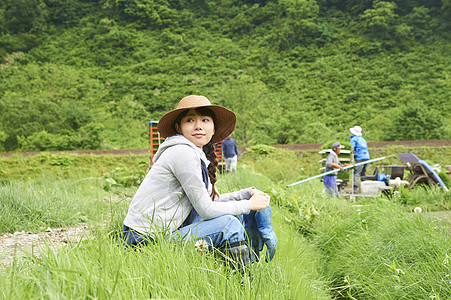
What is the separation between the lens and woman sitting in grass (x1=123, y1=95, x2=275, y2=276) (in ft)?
6.51

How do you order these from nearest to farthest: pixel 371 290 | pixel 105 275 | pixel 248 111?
pixel 105 275, pixel 371 290, pixel 248 111

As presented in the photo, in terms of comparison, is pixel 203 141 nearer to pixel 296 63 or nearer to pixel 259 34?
pixel 296 63

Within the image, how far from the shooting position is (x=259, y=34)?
48594 mm

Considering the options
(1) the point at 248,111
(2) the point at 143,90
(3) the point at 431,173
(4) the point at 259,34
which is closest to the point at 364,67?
(4) the point at 259,34

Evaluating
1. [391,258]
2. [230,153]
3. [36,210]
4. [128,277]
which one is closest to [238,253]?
[128,277]

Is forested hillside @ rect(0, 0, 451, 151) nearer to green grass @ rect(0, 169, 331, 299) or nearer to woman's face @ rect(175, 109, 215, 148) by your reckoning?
woman's face @ rect(175, 109, 215, 148)

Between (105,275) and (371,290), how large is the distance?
78.1 inches

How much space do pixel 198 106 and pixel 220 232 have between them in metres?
0.72

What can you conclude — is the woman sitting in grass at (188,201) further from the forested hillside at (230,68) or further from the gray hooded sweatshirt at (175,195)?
the forested hillside at (230,68)

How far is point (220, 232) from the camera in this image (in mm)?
1984

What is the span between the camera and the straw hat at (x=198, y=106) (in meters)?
2.30

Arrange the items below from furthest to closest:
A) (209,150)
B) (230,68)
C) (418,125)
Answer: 1. (230,68)
2. (418,125)
3. (209,150)

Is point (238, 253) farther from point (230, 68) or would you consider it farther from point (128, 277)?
point (230, 68)

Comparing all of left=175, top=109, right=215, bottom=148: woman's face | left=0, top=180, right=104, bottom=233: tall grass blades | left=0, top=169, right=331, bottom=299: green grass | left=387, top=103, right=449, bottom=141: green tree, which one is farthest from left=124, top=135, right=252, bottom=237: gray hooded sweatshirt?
left=387, top=103, right=449, bottom=141: green tree
